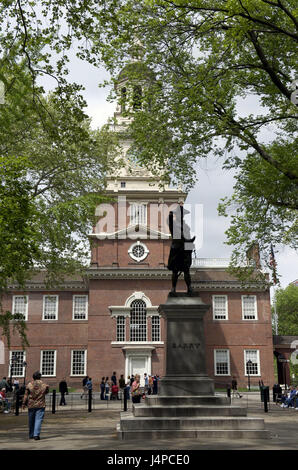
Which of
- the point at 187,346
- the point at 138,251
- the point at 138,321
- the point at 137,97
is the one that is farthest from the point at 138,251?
the point at 187,346

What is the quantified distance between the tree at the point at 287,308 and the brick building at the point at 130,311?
29208 mm

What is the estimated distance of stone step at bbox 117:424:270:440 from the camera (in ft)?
29.8

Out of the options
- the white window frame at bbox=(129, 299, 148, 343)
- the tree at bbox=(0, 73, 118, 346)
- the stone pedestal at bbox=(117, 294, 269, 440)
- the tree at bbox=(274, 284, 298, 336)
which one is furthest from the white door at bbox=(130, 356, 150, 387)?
the tree at bbox=(274, 284, 298, 336)

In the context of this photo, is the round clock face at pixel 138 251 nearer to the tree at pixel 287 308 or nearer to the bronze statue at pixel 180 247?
the bronze statue at pixel 180 247

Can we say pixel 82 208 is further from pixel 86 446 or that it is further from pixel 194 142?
pixel 86 446

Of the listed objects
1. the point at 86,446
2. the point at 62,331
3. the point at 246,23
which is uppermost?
the point at 246,23

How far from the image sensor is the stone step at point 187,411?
9859mm

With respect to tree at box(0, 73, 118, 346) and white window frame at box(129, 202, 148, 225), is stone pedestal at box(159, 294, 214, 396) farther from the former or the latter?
white window frame at box(129, 202, 148, 225)

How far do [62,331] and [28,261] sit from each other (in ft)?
83.2

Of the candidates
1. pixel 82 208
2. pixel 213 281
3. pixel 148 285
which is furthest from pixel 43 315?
pixel 82 208

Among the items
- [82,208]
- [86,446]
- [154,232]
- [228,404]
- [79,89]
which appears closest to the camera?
[86,446]

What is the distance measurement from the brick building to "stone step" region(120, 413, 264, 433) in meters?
25.5

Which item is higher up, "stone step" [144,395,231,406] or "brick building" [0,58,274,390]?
"brick building" [0,58,274,390]

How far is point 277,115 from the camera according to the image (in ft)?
51.6
